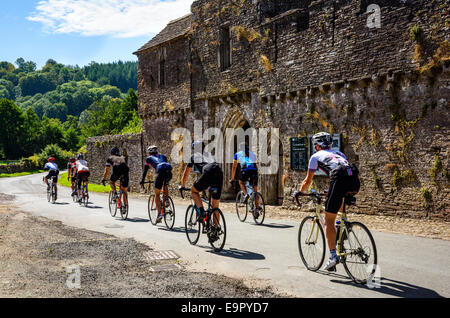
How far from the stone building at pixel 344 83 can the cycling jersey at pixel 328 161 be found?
6.69m

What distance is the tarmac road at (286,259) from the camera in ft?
18.3

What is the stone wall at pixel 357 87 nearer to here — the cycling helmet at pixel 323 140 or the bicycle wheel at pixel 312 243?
the bicycle wheel at pixel 312 243

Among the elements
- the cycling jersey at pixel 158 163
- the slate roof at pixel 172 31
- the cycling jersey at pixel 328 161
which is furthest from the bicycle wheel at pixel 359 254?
the slate roof at pixel 172 31

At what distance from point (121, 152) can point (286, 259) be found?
22965 mm

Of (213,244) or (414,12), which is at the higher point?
(414,12)

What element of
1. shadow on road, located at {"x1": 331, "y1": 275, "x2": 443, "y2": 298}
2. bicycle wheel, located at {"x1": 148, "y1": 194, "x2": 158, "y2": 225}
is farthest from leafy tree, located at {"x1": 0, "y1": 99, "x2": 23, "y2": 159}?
shadow on road, located at {"x1": 331, "y1": 275, "x2": 443, "y2": 298}

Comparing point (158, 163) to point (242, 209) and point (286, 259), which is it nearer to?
point (242, 209)

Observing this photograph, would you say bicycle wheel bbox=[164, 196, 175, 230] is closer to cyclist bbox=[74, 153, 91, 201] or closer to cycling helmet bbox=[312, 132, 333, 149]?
cycling helmet bbox=[312, 132, 333, 149]

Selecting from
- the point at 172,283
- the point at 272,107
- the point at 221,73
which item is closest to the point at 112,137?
the point at 221,73

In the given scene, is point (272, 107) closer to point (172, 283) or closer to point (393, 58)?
point (393, 58)

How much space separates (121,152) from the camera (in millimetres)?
28781
